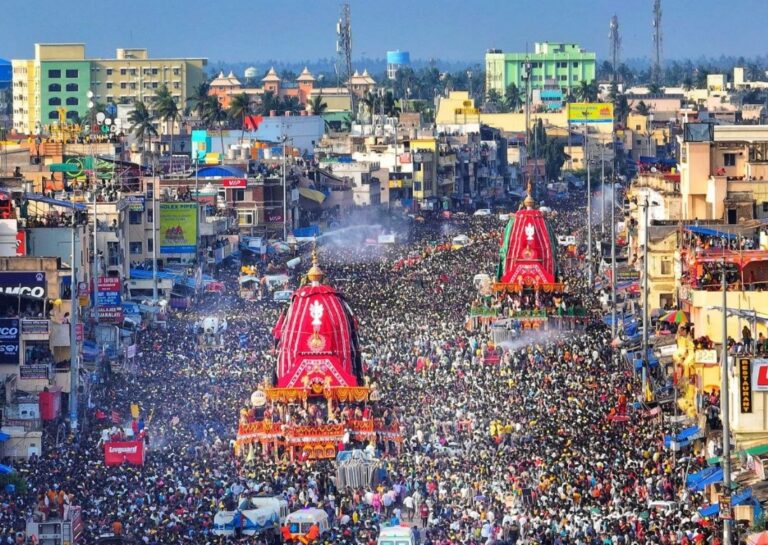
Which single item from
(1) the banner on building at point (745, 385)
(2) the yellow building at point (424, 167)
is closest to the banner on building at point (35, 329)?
(1) the banner on building at point (745, 385)

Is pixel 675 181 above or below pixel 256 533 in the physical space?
above

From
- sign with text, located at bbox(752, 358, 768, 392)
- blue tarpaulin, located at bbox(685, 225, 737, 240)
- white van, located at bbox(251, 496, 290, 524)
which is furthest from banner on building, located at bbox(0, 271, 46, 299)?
sign with text, located at bbox(752, 358, 768, 392)

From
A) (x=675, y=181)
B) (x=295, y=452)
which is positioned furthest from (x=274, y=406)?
(x=675, y=181)

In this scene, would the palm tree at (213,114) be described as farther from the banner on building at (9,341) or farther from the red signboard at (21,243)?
the banner on building at (9,341)

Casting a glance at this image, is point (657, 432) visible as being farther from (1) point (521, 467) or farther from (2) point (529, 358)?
(2) point (529, 358)

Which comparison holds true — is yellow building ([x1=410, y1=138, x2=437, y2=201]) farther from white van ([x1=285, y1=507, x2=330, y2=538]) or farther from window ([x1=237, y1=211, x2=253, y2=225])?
white van ([x1=285, y1=507, x2=330, y2=538])
